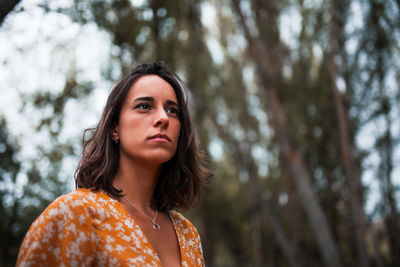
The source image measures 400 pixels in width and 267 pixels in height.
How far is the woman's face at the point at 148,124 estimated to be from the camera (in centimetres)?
168

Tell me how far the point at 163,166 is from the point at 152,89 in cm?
46

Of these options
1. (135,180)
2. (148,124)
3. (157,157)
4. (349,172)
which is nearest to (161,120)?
(148,124)

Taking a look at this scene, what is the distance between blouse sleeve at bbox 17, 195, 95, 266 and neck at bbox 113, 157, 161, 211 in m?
0.34

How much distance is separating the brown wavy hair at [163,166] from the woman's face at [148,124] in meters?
0.05

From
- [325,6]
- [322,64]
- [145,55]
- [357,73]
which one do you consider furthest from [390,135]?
[145,55]

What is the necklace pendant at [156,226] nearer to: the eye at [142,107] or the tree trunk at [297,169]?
the eye at [142,107]

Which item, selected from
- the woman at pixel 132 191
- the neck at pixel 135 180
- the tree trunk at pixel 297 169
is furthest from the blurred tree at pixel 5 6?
the tree trunk at pixel 297 169

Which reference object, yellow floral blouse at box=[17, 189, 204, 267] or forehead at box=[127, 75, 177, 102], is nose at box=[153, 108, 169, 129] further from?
yellow floral blouse at box=[17, 189, 204, 267]

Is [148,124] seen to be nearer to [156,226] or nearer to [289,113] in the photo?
[156,226]

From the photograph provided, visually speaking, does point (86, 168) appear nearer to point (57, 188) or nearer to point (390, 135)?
point (57, 188)

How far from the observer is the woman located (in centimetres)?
130

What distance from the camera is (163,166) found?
204 cm

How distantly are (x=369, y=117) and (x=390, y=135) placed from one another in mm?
890

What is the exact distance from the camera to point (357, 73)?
9.70m
